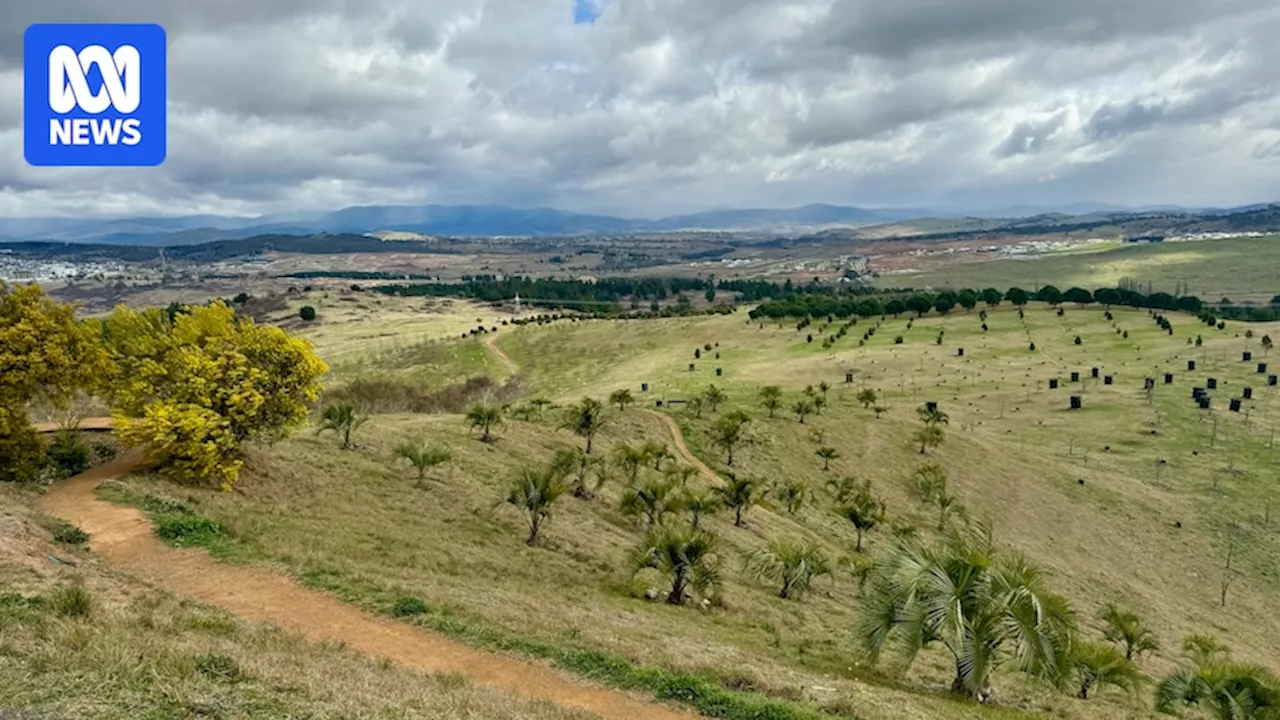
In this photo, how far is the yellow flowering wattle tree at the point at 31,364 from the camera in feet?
72.6

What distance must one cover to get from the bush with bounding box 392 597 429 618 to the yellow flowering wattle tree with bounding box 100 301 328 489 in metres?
11.3

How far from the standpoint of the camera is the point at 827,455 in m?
45.7

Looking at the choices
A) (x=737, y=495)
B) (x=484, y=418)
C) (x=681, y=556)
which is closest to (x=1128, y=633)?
(x=681, y=556)

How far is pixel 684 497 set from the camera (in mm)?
30875

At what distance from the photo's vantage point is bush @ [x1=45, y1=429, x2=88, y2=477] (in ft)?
79.2

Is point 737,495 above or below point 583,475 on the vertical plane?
below

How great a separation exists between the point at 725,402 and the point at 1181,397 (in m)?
42.1

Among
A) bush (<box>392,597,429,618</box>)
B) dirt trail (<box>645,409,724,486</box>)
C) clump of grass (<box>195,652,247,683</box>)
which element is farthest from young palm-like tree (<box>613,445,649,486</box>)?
clump of grass (<box>195,652,247,683</box>)

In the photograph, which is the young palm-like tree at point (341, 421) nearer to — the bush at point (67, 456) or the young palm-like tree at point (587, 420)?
the bush at point (67, 456)

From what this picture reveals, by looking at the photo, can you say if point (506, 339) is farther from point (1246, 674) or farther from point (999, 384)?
point (1246, 674)

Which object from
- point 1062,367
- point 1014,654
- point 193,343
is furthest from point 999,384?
point 193,343

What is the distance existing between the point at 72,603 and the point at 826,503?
1435 inches

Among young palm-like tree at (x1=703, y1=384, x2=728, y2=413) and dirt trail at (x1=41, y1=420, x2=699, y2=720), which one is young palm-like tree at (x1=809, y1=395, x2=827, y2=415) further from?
dirt trail at (x1=41, y1=420, x2=699, y2=720)

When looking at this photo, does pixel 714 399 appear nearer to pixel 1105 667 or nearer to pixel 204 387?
pixel 204 387
